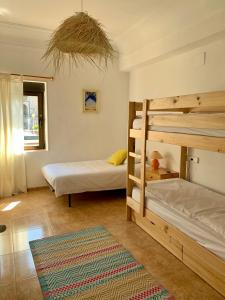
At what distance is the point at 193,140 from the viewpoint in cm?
212

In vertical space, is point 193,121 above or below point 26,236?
above

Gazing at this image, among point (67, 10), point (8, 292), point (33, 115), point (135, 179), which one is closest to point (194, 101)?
point (135, 179)

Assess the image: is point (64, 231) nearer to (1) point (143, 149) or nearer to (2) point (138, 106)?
(1) point (143, 149)

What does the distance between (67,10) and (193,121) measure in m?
2.51

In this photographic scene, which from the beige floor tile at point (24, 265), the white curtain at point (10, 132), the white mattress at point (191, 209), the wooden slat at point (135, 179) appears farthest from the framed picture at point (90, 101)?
the beige floor tile at point (24, 265)

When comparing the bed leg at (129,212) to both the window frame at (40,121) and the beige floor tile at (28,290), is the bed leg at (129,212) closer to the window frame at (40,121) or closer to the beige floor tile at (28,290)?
the beige floor tile at (28,290)

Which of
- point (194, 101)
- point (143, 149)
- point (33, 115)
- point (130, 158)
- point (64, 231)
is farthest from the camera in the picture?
point (33, 115)

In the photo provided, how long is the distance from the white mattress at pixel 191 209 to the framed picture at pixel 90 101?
2.33 metres

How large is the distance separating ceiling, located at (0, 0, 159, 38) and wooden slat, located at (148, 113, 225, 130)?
169 centimetres

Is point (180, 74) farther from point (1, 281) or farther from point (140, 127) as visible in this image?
point (1, 281)

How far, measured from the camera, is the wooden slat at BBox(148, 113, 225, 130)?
73.2 inches

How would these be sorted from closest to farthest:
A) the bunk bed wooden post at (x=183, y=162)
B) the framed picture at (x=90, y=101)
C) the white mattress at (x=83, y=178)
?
the bunk bed wooden post at (x=183, y=162)
the white mattress at (x=83, y=178)
the framed picture at (x=90, y=101)

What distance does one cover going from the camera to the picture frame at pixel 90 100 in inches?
193

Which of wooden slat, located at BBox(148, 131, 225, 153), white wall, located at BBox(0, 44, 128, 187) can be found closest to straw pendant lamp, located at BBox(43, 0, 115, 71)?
wooden slat, located at BBox(148, 131, 225, 153)
